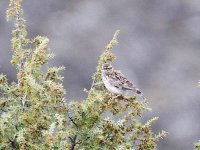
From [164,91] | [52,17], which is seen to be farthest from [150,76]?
[52,17]

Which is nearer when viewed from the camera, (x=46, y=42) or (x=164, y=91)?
(x=46, y=42)

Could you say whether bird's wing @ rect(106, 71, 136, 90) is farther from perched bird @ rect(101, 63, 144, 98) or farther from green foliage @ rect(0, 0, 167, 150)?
green foliage @ rect(0, 0, 167, 150)

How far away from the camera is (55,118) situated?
597cm

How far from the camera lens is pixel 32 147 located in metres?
5.84

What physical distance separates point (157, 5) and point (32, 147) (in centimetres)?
5287

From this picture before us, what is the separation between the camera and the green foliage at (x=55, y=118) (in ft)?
19.4

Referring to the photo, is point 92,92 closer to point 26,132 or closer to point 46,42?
point 46,42

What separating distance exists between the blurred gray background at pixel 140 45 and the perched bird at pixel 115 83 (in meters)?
31.0

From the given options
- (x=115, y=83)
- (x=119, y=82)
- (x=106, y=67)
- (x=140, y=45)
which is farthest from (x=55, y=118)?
(x=140, y=45)

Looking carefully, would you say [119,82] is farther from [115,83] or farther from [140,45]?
[140,45]

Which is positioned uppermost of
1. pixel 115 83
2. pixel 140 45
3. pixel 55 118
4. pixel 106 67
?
pixel 140 45

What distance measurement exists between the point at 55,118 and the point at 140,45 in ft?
152

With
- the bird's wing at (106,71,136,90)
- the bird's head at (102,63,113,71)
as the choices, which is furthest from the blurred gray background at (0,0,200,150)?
the bird's head at (102,63,113,71)

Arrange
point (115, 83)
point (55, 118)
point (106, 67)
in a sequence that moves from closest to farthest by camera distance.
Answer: point (55, 118) → point (106, 67) → point (115, 83)
